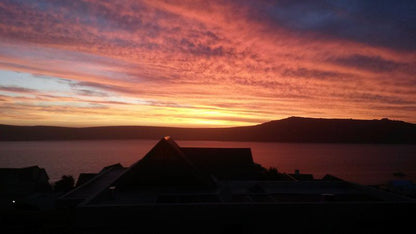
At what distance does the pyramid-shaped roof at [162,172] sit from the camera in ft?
45.4

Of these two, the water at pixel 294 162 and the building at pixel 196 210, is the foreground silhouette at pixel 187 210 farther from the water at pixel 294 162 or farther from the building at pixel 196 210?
the water at pixel 294 162

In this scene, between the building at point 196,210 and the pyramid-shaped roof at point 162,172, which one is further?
the pyramid-shaped roof at point 162,172

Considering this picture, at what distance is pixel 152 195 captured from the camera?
43.6ft

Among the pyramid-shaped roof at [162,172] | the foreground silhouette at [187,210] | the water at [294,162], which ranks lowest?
the water at [294,162]

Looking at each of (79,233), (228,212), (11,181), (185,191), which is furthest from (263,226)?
(11,181)

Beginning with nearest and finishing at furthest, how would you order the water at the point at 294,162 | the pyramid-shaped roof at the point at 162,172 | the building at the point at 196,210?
1. the building at the point at 196,210
2. the pyramid-shaped roof at the point at 162,172
3. the water at the point at 294,162

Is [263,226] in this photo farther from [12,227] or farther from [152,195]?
[12,227]

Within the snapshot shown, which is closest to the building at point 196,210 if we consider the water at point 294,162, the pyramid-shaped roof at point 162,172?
the pyramid-shaped roof at point 162,172

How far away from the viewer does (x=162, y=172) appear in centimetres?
1412

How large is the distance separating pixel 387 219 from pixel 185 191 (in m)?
8.89

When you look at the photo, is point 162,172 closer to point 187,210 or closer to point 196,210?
point 187,210

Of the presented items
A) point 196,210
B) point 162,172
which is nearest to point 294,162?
point 162,172

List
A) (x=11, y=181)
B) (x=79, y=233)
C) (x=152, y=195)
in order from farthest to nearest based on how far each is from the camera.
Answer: (x=11, y=181) < (x=152, y=195) < (x=79, y=233)

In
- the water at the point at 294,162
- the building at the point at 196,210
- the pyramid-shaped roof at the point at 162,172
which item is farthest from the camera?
the water at the point at 294,162
